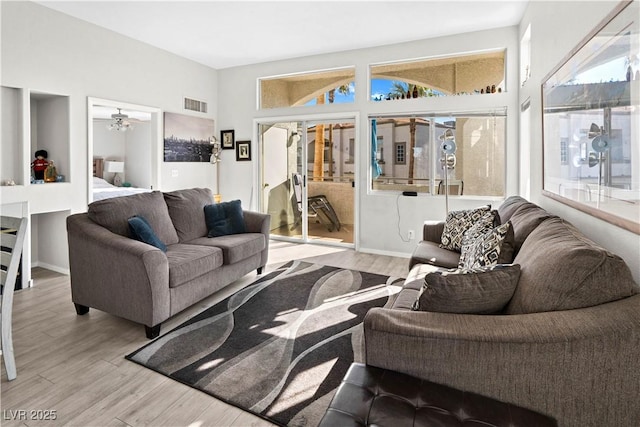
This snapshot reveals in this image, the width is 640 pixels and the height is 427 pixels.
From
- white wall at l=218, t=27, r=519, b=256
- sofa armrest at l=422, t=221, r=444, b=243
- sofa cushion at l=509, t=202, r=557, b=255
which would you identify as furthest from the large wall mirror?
white wall at l=218, t=27, r=519, b=256

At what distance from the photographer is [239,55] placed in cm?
555

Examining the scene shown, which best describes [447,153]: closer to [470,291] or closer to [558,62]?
[558,62]

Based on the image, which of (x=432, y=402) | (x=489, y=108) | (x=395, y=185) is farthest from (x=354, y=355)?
(x=489, y=108)

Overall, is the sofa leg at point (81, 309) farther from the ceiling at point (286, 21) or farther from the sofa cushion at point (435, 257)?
the ceiling at point (286, 21)

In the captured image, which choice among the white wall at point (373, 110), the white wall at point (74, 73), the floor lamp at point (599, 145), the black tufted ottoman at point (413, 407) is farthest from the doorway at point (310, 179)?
the black tufted ottoman at point (413, 407)

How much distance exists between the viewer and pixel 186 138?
5746 mm

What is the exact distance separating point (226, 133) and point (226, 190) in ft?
3.26

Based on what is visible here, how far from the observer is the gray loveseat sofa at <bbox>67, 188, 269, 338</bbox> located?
260 cm

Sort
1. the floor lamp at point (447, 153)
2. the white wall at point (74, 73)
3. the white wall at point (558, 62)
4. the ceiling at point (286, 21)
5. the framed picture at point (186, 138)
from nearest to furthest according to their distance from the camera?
the white wall at point (558, 62) → the white wall at point (74, 73) → the ceiling at point (286, 21) → the floor lamp at point (447, 153) → the framed picture at point (186, 138)

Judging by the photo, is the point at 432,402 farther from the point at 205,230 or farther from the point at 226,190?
the point at 226,190

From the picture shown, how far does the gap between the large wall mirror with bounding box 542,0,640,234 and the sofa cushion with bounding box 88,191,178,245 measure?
326cm

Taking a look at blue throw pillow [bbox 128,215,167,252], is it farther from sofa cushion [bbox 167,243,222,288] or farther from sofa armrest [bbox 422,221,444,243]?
sofa armrest [bbox 422,221,444,243]

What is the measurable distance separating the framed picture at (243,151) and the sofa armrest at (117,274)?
136 inches

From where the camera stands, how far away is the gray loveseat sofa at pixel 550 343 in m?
1.15
